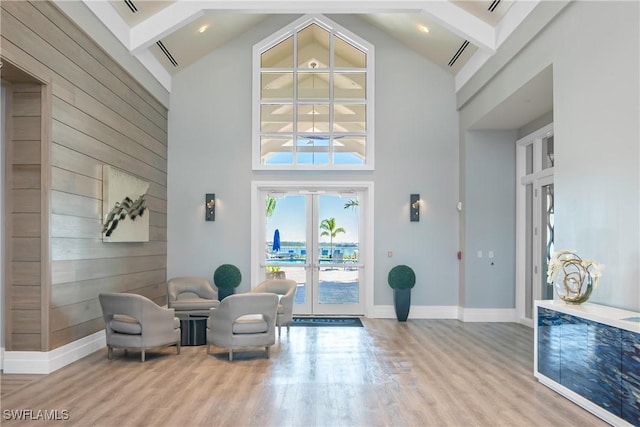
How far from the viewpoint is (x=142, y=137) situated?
746 cm

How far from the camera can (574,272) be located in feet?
14.3

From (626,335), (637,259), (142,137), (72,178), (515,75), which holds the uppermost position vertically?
(515,75)

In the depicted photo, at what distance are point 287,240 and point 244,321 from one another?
3.43m

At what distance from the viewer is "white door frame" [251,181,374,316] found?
8.70m

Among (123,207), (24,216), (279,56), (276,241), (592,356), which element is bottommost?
(592,356)

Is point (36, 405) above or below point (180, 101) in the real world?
below

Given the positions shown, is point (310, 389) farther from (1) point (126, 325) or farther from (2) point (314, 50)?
(2) point (314, 50)

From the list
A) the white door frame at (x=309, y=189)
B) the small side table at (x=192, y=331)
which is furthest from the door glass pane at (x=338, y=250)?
the small side table at (x=192, y=331)

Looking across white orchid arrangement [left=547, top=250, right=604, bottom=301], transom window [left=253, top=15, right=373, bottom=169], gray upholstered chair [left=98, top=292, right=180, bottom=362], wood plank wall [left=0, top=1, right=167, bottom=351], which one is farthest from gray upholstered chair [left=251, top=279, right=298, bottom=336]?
white orchid arrangement [left=547, top=250, right=604, bottom=301]

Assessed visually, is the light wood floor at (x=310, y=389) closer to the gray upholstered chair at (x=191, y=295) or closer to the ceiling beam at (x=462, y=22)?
the gray upholstered chair at (x=191, y=295)

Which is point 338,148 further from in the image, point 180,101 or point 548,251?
point 548,251

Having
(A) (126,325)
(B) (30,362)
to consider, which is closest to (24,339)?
(B) (30,362)

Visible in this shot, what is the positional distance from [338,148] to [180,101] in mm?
2899

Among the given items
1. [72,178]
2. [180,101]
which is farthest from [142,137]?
[72,178]
